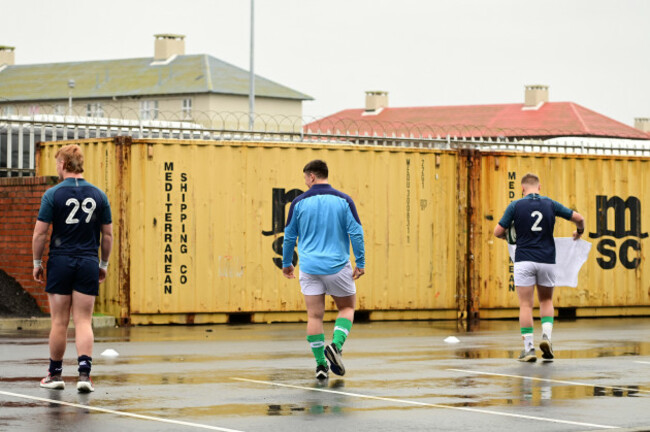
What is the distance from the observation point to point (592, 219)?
21609 millimetres

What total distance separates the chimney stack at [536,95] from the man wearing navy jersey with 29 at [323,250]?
8679 centimetres

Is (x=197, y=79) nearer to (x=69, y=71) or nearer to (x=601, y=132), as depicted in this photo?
(x=69, y=71)

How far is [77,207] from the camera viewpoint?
35.4 feet

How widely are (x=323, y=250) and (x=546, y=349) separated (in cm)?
302

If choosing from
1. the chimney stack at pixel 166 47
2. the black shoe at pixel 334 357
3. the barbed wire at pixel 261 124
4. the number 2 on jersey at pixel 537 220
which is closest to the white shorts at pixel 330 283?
the black shoe at pixel 334 357

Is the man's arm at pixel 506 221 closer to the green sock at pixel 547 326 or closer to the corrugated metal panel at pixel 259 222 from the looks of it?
the green sock at pixel 547 326

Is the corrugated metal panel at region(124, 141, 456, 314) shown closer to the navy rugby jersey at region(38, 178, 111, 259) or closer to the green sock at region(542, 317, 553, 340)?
the green sock at region(542, 317, 553, 340)

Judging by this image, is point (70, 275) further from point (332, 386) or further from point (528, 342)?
point (528, 342)

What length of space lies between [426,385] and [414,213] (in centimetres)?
906

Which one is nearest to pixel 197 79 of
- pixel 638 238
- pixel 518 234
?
pixel 638 238

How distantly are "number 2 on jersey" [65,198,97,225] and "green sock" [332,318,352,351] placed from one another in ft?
7.96

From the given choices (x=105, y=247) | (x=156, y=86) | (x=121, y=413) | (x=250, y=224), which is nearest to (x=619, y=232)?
(x=250, y=224)

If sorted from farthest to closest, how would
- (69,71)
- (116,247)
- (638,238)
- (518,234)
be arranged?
(69,71) < (638,238) < (116,247) < (518,234)

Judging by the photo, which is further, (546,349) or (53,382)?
(546,349)
